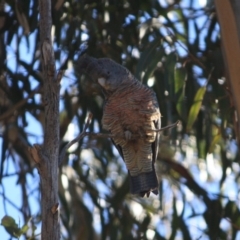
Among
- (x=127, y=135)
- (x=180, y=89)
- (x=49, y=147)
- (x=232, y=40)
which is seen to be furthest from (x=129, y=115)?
(x=49, y=147)

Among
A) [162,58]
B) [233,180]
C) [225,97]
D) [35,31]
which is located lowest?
[233,180]

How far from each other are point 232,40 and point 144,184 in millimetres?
852

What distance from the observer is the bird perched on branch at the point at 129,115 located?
3.59 meters

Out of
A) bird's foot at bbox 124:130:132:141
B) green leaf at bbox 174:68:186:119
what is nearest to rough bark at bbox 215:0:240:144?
bird's foot at bbox 124:130:132:141

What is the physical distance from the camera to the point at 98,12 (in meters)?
4.68

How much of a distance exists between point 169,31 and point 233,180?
143cm

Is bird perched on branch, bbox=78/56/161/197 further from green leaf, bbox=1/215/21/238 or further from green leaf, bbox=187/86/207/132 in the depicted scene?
green leaf, bbox=1/215/21/238

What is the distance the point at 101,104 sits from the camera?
477 cm

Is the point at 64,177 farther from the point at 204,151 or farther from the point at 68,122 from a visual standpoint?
the point at 204,151

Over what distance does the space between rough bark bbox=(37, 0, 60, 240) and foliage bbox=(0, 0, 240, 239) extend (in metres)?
1.66

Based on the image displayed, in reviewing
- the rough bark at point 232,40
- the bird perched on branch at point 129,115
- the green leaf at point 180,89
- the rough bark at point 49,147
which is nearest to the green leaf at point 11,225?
the rough bark at point 49,147

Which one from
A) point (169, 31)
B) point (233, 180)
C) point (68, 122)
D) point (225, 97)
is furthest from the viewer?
point (233, 180)

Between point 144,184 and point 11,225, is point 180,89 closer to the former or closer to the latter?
point 144,184

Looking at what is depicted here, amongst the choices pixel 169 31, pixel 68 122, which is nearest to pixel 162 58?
pixel 169 31
